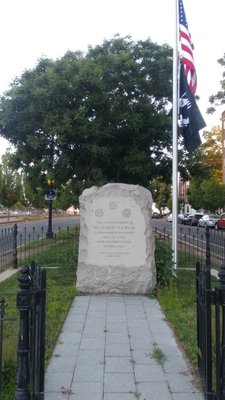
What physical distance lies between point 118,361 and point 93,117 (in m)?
13.4

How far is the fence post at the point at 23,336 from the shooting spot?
3760 mm

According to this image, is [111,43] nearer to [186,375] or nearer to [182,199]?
[186,375]

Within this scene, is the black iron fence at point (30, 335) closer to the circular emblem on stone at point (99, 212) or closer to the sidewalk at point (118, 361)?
the sidewalk at point (118, 361)

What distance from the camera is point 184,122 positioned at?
12.3m

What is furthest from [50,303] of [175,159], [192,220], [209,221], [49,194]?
[192,220]

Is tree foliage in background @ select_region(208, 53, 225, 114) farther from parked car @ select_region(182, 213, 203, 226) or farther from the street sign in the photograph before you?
parked car @ select_region(182, 213, 203, 226)

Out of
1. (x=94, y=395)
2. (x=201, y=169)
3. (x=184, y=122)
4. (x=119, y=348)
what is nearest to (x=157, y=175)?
(x=201, y=169)

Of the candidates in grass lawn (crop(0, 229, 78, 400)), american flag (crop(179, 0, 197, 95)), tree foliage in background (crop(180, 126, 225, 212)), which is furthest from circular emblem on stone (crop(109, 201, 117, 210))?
tree foliage in background (crop(180, 126, 225, 212))

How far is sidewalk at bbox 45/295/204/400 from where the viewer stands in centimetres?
456

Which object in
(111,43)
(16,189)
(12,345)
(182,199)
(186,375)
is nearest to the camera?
(186,375)

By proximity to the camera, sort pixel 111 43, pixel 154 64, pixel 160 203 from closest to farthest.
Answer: pixel 154 64, pixel 111 43, pixel 160 203

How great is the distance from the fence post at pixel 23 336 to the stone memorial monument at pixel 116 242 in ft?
19.3

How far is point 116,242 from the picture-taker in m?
9.90

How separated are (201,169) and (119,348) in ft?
54.8
